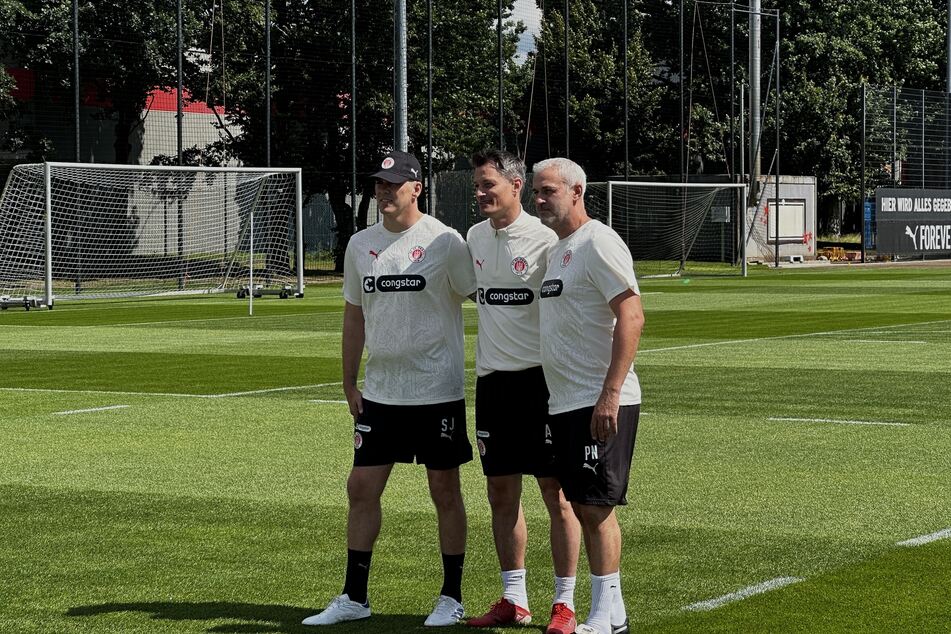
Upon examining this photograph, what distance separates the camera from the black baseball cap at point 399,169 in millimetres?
6312

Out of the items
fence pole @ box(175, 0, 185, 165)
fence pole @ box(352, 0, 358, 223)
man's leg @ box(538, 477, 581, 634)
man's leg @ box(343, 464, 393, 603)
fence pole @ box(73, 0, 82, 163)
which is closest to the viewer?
man's leg @ box(538, 477, 581, 634)

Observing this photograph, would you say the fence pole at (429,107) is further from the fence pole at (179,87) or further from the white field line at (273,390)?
the white field line at (273,390)

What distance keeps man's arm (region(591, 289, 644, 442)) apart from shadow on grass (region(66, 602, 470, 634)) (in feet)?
3.54

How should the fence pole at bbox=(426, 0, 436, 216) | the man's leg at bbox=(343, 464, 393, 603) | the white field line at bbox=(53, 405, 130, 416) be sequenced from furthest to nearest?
the fence pole at bbox=(426, 0, 436, 216)
the white field line at bbox=(53, 405, 130, 416)
the man's leg at bbox=(343, 464, 393, 603)

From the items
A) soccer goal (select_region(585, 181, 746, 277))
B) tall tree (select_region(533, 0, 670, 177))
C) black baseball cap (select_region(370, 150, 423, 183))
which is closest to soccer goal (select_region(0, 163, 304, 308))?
soccer goal (select_region(585, 181, 746, 277))

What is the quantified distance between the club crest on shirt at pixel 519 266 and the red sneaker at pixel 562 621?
51.3 inches

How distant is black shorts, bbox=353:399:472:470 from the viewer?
6363mm

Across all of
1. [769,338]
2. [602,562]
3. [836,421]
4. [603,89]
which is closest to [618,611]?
[602,562]

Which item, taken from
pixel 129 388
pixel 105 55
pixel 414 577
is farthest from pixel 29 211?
pixel 414 577

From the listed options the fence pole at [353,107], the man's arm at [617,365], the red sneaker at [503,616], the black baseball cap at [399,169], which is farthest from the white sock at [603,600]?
the fence pole at [353,107]

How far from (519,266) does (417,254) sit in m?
0.45

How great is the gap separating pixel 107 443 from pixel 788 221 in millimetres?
42865

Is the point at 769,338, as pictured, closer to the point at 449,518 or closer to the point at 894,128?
the point at 449,518

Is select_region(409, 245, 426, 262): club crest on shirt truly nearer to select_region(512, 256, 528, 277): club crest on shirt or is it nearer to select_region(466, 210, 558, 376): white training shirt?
select_region(466, 210, 558, 376): white training shirt
